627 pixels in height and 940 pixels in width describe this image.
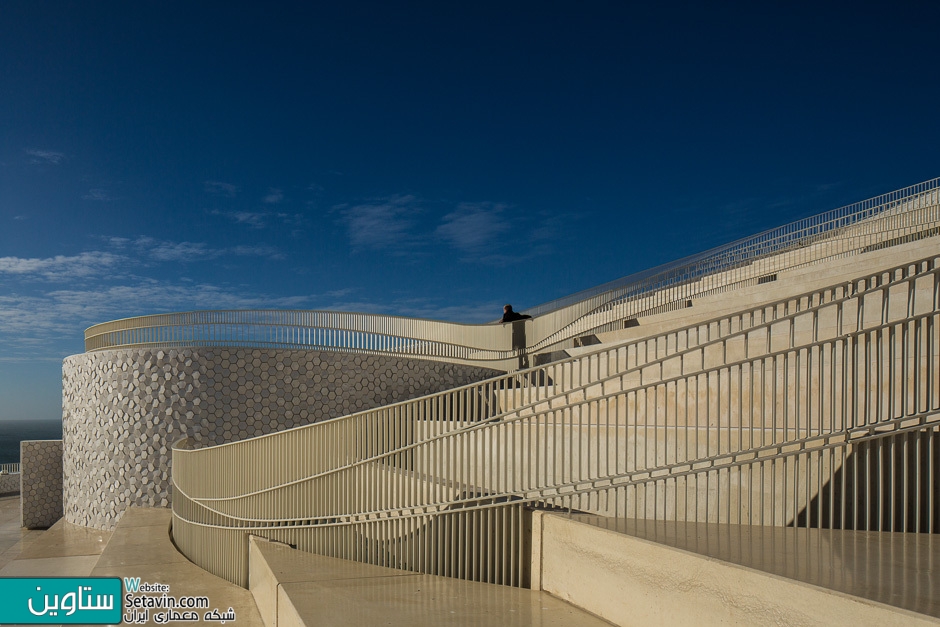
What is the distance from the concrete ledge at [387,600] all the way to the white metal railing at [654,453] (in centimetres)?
30

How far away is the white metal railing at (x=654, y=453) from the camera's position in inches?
205

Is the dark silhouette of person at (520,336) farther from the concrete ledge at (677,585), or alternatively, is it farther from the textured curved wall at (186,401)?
the concrete ledge at (677,585)

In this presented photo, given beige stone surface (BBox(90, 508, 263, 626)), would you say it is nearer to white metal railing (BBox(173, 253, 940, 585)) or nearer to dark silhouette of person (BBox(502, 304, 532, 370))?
white metal railing (BBox(173, 253, 940, 585))

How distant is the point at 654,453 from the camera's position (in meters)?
5.80

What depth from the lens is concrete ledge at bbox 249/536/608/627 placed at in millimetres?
5312

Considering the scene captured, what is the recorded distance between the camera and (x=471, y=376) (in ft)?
68.5

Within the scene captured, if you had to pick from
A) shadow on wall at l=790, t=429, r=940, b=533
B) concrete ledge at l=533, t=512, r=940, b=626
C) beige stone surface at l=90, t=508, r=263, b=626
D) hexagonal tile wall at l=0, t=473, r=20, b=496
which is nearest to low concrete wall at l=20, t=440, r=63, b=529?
hexagonal tile wall at l=0, t=473, r=20, b=496

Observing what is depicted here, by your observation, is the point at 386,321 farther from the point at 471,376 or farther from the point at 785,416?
the point at 785,416

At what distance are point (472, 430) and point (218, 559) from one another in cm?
556

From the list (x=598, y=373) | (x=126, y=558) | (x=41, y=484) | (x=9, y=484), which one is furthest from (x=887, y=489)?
(x=9, y=484)

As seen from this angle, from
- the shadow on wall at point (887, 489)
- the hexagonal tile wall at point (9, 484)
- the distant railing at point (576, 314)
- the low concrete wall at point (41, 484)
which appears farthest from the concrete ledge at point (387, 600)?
the hexagonal tile wall at point (9, 484)

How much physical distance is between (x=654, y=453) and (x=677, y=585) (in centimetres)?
155

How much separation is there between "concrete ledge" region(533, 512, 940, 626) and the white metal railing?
48 centimetres

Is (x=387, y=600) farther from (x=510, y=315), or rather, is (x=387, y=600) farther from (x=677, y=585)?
(x=510, y=315)
